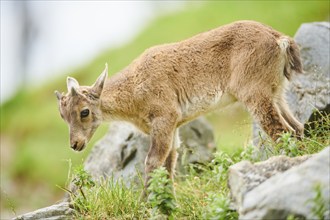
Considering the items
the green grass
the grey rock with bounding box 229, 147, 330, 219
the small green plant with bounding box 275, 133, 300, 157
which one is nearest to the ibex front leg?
the green grass

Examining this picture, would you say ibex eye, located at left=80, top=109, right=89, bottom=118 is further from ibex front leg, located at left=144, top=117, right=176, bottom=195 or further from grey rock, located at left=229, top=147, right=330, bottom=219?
grey rock, located at left=229, top=147, right=330, bottom=219

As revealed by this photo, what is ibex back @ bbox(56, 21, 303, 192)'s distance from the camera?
9602 millimetres

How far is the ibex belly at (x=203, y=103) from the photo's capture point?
10.3 meters

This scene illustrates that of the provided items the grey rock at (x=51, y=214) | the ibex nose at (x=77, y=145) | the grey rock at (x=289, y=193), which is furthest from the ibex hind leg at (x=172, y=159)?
the grey rock at (x=289, y=193)

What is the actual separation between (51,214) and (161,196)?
180 centimetres

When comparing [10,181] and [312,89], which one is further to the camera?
[10,181]

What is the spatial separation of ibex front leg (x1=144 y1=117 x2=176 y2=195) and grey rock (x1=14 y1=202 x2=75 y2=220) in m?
1.67

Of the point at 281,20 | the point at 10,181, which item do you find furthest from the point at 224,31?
the point at 10,181

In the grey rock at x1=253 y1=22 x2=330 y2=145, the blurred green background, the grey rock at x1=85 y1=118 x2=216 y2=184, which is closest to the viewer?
the grey rock at x1=253 y1=22 x2=330 y2=145

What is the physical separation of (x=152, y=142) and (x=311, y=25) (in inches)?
157

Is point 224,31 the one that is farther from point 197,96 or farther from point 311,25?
point 311,25

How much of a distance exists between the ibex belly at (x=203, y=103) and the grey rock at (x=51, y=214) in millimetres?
2792

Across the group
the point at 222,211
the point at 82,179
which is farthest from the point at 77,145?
the point at 222,211

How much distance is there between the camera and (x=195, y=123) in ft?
42.2
